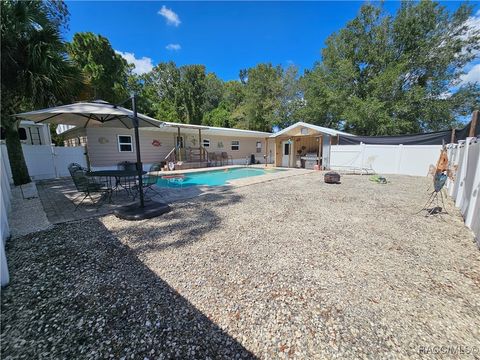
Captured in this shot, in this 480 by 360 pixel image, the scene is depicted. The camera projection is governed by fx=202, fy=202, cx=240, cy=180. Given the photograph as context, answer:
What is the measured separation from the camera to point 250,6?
10.3m

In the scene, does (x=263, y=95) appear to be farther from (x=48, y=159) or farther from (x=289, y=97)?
(x=48, y=159)

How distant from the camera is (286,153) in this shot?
16.5 m

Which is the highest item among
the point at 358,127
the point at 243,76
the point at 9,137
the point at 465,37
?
the point at 243,76

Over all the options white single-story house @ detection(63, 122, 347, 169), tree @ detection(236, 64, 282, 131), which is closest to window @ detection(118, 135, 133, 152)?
white single-story house @ detection(63, 122, 347, 169)

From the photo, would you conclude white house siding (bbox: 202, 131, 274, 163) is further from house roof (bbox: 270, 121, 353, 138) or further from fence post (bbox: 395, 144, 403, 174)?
fence post (bbox: 395, 144, 403, 174)

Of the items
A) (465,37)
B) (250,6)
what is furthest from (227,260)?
(465,37)

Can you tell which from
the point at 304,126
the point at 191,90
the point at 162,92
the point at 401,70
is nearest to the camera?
the point at 304,126

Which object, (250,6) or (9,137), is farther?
(250,6)

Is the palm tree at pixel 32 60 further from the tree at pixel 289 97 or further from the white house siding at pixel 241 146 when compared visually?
the tree at pixel 289 97

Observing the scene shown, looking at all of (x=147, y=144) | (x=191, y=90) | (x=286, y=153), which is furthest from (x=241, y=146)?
(x=191, y=90)

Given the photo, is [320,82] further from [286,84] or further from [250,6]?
[250,6]

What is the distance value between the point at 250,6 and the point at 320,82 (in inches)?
451

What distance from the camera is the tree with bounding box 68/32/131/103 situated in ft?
43.8

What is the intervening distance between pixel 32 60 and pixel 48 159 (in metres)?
4.93
